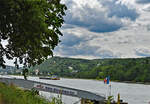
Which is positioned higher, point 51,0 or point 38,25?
point 51,0

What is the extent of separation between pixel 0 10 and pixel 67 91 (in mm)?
14481

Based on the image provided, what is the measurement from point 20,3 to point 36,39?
6.26 feet

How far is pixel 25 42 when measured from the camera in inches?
520

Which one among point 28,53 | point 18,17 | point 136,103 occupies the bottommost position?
point 136,103

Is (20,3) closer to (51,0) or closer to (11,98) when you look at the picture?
(11,98)

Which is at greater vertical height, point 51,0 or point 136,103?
point 51,0

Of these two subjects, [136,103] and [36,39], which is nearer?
[36,39]

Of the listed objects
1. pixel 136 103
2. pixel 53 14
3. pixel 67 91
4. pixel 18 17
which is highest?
pixel 53 14

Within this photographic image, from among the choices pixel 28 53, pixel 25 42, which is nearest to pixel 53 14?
pixel 28 53

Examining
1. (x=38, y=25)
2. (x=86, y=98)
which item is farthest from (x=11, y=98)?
(x=86, y=98)

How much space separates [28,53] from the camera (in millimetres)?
16766

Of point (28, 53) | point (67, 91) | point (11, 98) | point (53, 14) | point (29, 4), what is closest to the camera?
point (29, 4)

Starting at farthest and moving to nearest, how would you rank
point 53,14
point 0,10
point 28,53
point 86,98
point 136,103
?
point 136,103 → point 86,98 → point 53,14 → point 28,53 → point 0,10

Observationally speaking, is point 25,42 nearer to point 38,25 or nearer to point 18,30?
point 18,30
